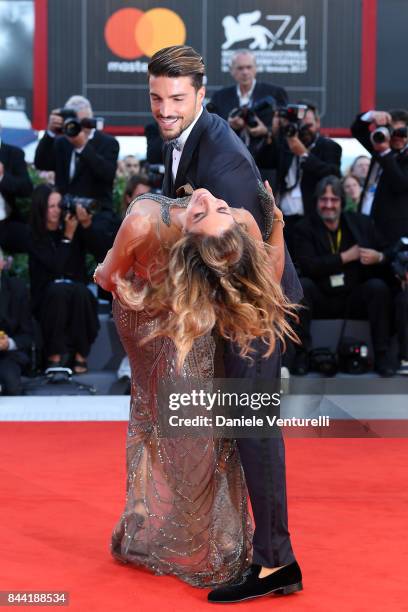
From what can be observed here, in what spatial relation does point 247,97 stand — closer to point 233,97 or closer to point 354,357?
point 233,97

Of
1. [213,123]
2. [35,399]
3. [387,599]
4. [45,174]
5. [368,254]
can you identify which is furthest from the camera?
[45,174]

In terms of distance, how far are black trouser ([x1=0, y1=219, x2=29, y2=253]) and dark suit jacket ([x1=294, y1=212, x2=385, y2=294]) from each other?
1.70m

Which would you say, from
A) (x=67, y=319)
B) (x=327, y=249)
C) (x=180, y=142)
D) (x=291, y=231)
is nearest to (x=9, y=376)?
(x=67, y=319)

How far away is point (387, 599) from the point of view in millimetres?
2844

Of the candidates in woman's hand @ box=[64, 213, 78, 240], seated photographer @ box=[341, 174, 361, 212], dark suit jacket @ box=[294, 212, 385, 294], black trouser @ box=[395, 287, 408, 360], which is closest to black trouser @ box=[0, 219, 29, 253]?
woman's hand @ box=[64, 213, 78, 240]

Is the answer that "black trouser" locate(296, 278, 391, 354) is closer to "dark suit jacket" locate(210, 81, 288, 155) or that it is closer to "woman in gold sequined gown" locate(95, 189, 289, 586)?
"dark suit jacket" locate(210, 81, 288, 155)

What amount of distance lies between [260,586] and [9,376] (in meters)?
3.55

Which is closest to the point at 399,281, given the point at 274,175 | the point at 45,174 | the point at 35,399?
the point at 274,175

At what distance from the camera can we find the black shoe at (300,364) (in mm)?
6539

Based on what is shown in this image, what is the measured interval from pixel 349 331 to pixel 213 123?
157 inches

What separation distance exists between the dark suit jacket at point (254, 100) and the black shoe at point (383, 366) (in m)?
1.47

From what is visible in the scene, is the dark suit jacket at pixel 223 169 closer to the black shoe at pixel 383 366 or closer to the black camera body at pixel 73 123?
the black shoe at pixel 383 366

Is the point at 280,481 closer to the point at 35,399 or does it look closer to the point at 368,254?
the point at 35,399

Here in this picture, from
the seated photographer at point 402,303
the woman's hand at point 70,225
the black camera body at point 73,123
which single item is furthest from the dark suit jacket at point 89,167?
the seated photographer at point 402,303
